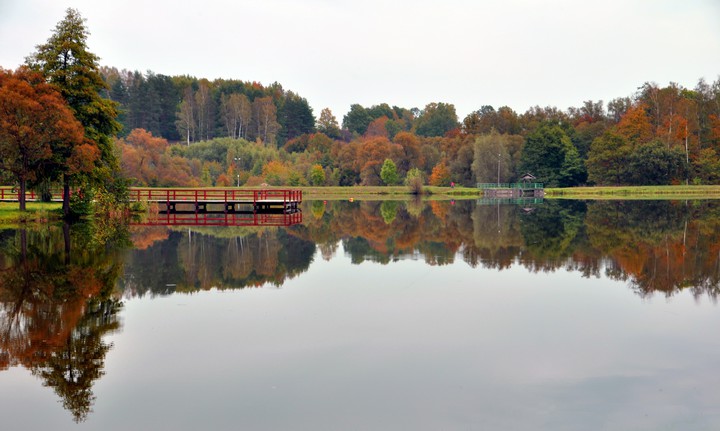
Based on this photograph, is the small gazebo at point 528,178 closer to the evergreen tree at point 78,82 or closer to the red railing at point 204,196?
the red railing at point 204,196

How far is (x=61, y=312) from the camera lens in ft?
50.5

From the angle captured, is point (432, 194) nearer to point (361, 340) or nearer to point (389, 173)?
point (389, 173)

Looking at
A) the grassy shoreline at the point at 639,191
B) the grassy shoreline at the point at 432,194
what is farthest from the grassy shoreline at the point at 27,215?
the grassy shoreline at the point at 639,191

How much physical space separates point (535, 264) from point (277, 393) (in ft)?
49.0

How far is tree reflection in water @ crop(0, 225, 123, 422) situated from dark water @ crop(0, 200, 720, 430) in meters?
0.06

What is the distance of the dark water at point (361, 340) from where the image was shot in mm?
9414

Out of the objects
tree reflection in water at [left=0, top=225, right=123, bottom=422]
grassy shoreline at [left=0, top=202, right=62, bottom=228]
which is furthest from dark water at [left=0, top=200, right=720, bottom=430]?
grassy shoreline at [left=0, top=202, right=62, bottom=228]

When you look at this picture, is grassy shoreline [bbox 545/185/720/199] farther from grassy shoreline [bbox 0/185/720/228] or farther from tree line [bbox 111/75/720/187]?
tree line [bbox 111/75/720/187]

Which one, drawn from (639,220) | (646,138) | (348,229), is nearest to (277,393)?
(348,229)

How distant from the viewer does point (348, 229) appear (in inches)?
1566

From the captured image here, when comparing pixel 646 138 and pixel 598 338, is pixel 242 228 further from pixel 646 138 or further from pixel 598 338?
pixel 646 138

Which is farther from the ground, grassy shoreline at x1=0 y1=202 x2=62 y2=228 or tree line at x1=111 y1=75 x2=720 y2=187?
tree line at x1=111 y1=75 x2=720 y2=187

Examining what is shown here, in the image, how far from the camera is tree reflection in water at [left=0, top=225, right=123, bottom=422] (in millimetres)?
11074

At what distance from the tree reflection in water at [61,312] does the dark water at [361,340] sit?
0.06 m
